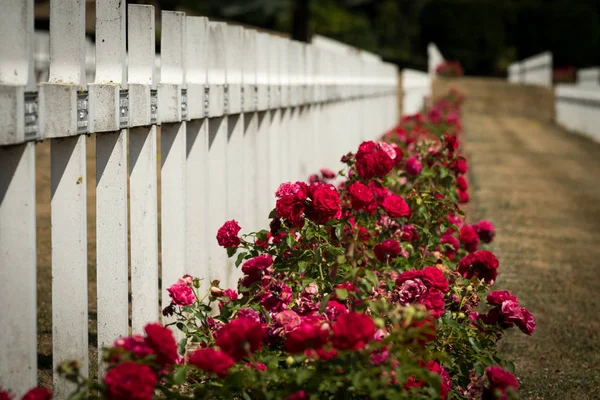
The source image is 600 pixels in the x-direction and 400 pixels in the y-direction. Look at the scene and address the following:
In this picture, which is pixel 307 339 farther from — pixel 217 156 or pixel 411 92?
pixel 411 92

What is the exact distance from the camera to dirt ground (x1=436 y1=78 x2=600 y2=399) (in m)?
4.59

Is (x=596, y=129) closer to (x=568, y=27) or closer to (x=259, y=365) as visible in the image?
(x=259, y=365)

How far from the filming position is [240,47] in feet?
16.2

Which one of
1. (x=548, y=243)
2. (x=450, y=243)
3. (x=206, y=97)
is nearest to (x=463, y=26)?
(x=548, y=243)

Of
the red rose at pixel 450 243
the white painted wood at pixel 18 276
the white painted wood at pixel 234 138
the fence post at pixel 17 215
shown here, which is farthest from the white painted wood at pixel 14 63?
the red rose at pixel 450 243

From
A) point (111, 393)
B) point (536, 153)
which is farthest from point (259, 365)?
point (536, 153)

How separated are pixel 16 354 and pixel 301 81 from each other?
4.47m

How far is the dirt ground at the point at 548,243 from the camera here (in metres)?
4.59

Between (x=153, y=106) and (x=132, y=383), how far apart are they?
4.81ft

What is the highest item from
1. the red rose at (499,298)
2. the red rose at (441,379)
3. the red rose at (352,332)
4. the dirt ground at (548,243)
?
the red rose at (352,332)

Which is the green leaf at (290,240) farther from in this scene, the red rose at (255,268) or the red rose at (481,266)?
the red rose at (481,266)

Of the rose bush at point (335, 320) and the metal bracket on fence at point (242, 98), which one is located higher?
the metal bracket on fence at point (242, 98)

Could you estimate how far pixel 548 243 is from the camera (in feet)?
25.8

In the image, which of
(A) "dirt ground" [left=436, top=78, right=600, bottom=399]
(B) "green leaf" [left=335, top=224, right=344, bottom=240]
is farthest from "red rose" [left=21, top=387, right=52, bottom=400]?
(A) "dirt ground" [left=436, top=78, right=600, bottom=399]
